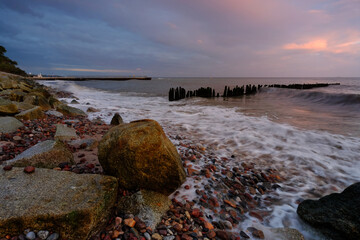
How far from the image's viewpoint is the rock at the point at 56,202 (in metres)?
1.68

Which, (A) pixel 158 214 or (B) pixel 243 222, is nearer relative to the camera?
(A) pixel 158 214

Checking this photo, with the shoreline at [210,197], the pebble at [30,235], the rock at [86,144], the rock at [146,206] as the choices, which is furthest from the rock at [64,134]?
the pebble at [30,235]

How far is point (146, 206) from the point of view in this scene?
233cm

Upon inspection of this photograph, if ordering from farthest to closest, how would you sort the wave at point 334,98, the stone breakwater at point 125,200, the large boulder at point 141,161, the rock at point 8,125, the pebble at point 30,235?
the wave at point 334,98, the rock at point 8,125, the large boulder at point 141,161, the stone breakwater at point 125,200, the pebble at point 30,235

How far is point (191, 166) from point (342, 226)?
97.7 inches

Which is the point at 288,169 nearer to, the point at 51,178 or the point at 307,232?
the point at 307,232

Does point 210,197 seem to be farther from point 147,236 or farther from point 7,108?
point 7,108

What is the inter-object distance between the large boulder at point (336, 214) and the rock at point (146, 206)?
2056 millimetres

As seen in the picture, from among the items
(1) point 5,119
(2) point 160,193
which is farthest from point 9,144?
(2) point 160,193

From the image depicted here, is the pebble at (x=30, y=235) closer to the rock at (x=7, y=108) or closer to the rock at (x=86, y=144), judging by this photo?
the rock at (x=86, y=144)

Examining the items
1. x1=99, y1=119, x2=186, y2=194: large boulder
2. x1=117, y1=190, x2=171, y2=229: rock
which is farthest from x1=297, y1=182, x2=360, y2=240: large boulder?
x1=117, y1=190, x2=171, y2=229: rock

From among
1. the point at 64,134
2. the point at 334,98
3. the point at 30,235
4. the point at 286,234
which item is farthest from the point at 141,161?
the point at 334,98

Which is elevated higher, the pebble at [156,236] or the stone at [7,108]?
the stone at [7,108]

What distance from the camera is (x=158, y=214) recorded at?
2299mm
